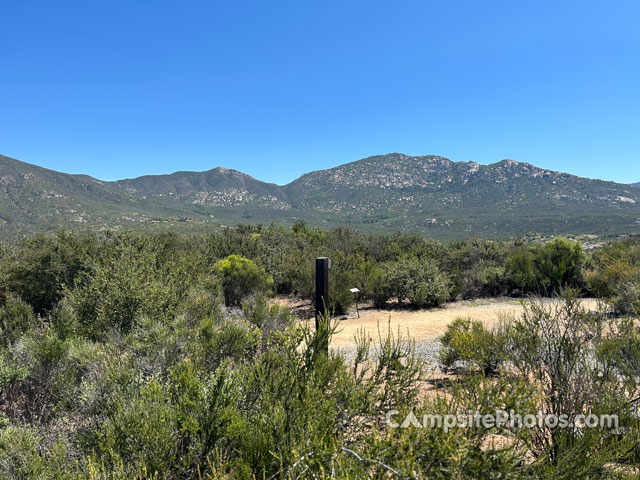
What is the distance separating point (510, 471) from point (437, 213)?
350 ft

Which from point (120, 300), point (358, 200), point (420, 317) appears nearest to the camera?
point (120, 300)

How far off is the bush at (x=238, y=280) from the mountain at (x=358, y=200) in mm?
54699

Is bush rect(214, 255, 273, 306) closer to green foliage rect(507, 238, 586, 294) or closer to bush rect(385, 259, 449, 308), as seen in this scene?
bush rect(385, 259, 449, 308)

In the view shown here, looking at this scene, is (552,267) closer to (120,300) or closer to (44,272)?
(120,300)

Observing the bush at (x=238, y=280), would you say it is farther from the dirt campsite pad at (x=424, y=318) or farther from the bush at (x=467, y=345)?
the bush at (x=467, y=345)

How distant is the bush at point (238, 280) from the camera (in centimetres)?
1631

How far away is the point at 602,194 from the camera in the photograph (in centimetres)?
9812

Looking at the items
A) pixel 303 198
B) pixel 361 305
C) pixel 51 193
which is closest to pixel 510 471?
pixel 361 305

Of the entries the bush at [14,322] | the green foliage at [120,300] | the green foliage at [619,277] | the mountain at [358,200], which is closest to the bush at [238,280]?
the green foliage at [120,300]

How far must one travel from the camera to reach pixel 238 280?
54.0 feet

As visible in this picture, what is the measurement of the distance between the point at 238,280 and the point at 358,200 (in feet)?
346

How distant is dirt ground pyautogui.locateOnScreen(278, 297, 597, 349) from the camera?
11.3m

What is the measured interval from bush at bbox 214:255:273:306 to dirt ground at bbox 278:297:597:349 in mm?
2513
